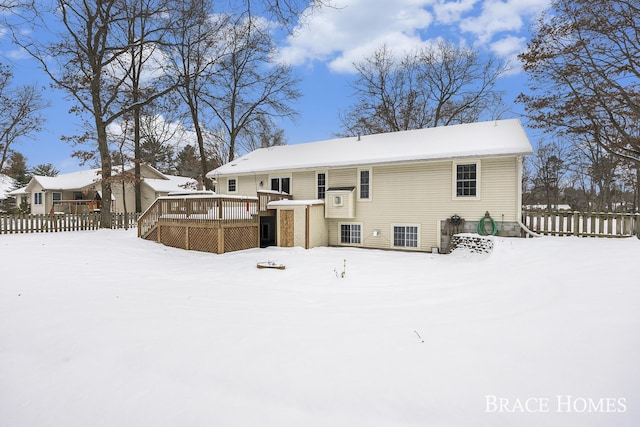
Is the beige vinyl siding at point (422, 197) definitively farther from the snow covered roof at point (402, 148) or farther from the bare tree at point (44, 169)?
the bare tree at point (44, 169)

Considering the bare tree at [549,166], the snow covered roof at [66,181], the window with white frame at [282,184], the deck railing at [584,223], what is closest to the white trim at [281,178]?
the window with white frame at [282,184]

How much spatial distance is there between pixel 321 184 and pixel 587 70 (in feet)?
39.5

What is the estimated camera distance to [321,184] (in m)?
15.0

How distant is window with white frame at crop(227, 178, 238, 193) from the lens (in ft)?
57.4

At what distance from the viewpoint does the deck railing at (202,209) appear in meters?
12.0

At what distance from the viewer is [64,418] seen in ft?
7.85

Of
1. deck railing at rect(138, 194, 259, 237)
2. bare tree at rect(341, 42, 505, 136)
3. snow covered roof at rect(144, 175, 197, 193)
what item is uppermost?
bare tree at rect(341, 42, 505, 136)

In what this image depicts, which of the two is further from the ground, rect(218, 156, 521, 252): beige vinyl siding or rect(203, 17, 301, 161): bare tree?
rect(203, 17, 301, 161): bare tree

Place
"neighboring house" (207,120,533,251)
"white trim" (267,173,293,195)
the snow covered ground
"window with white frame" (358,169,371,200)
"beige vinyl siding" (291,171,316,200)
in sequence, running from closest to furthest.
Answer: the snow covered ground < "neighboring house" (207,120,533,251) < "window with white frame" (358,169,371,200) < "beige vinyl siding" (291,171,316,200) < "white trim" (267,173,293,195)

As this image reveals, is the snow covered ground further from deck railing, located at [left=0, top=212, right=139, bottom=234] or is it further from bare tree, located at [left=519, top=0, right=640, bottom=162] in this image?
deck railing, located at [left=0, top=212, right=139, bottom=234]

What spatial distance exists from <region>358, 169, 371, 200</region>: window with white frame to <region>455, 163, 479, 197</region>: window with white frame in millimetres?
3628

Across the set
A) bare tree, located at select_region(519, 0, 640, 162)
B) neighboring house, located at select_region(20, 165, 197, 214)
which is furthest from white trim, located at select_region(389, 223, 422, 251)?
neighboring house, located at select_region(20, 165, 197, 214)

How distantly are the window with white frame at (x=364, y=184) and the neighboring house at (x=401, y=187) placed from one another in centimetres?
4

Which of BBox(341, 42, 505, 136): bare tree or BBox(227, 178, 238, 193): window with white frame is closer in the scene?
BBox(227, 178, 238, 193): window with white frame
